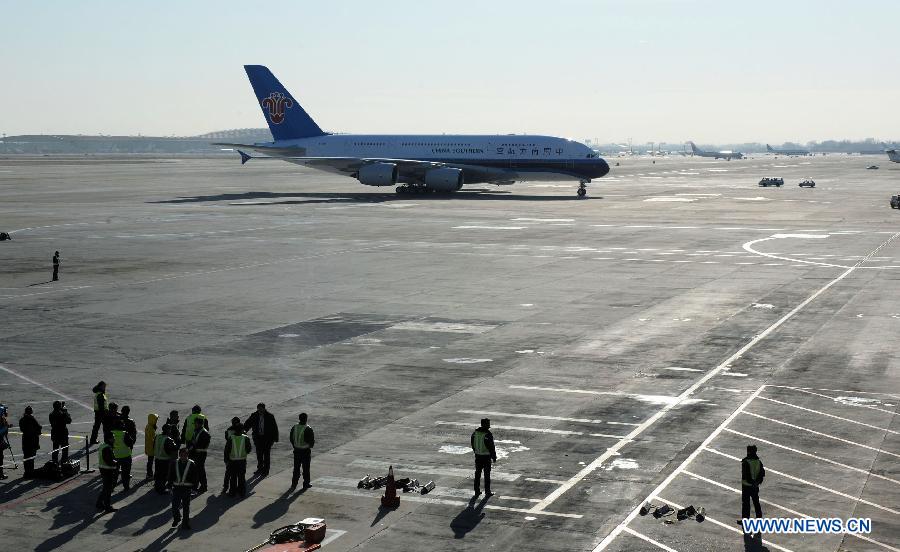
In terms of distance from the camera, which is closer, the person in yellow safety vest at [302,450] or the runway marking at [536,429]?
the person in yellow safety vest at [302,450]

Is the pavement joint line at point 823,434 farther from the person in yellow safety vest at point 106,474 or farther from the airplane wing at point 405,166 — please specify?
the airplane wing at point 405,166

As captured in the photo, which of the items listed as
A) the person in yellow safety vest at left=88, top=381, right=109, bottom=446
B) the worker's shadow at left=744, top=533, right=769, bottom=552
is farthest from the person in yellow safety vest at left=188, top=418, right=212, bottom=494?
the worker's shadow at left=744, top=533, right=769, bottom=552

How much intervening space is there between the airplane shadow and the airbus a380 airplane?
59.8 inches

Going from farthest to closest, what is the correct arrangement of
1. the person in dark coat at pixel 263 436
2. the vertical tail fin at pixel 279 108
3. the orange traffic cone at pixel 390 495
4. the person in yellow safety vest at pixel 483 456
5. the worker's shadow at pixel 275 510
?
the vertical tail fin at pixel 279 108, the person in dark coat at pixel 263 436, the person in yellow safety vest at pixel 483 456, the orange traffic cone at pixel 390 495, the worker's shadow at pixel 275 510

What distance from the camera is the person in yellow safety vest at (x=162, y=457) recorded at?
20234 millimetres

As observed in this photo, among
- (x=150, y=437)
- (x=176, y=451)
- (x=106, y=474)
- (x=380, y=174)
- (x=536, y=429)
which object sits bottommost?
(x=536, y=429)

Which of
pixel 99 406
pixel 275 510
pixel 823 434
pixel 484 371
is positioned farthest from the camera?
pixel 484 371

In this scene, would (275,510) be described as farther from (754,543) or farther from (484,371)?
(484,371)

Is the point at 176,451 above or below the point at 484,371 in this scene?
above

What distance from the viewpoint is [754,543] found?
1747cm

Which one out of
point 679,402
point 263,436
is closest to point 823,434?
point 679,402

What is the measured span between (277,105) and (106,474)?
9815 centimetres

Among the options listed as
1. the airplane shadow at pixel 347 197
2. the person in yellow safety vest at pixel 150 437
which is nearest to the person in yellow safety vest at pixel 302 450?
the person in yellow safety vest at pixel 150 437

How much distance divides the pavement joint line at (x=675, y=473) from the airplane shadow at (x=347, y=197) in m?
74.6
